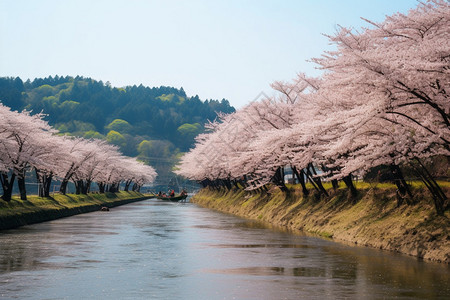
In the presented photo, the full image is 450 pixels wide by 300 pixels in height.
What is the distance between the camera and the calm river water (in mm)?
15002

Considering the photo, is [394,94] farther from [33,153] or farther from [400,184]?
[33,153]

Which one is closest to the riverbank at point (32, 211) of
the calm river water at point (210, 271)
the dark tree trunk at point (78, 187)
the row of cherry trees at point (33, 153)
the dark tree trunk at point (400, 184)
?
the row of cherry trees at point (33, 153)

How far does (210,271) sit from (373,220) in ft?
42.2

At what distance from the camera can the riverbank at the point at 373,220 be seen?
882 inches

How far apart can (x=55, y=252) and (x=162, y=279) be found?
911cm

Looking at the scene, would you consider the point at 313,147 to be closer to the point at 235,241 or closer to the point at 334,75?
the point at 334,75

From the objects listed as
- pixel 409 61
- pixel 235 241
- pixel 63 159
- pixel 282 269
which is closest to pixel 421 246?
pixel 282 269

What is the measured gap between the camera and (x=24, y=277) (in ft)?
57.0

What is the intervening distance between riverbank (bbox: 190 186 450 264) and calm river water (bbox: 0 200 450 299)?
1.13m

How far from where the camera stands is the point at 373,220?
94.8 ft

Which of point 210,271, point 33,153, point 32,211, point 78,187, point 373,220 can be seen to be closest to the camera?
point 210,271

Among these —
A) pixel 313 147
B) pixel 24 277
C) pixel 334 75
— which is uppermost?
pixel 334 75

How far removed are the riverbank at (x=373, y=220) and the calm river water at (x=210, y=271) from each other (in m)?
1.13

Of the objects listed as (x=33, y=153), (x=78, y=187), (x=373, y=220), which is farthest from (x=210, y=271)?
(x=78, y=187)
